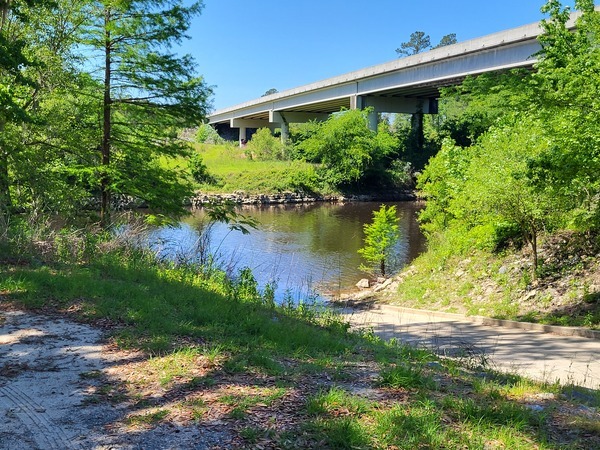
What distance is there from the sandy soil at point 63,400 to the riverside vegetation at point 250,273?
0.49 ft

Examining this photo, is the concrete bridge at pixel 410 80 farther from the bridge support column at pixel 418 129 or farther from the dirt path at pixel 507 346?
the dirt path at pixel 507 346

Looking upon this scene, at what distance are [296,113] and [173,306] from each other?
64.2m

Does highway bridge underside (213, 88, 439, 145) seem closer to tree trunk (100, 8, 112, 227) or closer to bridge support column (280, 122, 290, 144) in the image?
bridge support column (280, 122, 290, 144)

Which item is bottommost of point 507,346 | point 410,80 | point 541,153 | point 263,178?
point 507,346

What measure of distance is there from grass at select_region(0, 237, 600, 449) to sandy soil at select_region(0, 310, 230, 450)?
0.11 m

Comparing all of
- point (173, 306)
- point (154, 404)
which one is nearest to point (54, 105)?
point (173, 306)

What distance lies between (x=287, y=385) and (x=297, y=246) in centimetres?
2191

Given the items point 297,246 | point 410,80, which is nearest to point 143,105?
point 297,246

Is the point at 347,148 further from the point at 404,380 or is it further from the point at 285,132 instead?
the point at 404,380

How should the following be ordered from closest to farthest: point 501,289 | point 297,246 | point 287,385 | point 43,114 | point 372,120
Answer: point 287,385
point 43,114
point 501,289
point 297,246
point 372,120

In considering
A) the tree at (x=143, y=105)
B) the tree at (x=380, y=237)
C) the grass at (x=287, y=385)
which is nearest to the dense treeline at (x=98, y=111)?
the tree at (x=143, y=105)

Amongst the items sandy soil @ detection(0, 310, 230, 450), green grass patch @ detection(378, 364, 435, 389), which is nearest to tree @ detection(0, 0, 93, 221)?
sandy soil @ detection(0, 310, 230, 450)

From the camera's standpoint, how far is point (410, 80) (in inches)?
1489

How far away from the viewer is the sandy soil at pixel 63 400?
316 centimetres
